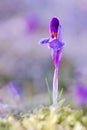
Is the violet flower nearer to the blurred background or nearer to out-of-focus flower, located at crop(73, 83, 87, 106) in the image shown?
out-of-focus flower, located at crop(73, 83, 87, 106)

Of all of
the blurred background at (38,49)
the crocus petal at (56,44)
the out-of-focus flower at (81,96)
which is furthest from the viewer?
the blurred background at (38,49)

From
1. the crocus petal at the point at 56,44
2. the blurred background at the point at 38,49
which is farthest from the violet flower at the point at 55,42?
the blurred background at the point at 38,49

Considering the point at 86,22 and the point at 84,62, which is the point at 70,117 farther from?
the point at 86,22

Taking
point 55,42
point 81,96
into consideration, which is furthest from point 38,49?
point 55,42

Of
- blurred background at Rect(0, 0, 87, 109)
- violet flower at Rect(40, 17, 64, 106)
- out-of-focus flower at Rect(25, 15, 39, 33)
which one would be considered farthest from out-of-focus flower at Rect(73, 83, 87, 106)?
out-of-focus flower at Rect(25, 15, 39, 33)

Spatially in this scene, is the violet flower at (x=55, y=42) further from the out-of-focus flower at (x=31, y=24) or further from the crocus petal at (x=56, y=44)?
the out-of-focus flower at (x=31, y=24)

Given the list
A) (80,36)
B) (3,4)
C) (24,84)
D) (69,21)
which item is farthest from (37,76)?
(3,4)

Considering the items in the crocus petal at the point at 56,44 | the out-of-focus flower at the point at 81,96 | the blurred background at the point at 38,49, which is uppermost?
the blurred background at the point at 38,49

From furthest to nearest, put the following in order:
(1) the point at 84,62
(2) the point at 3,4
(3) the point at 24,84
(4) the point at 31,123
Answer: (2) the point at 3,4, (1) the point at 84,62, (3) the point at 24,84, (4) the point at 31,123
